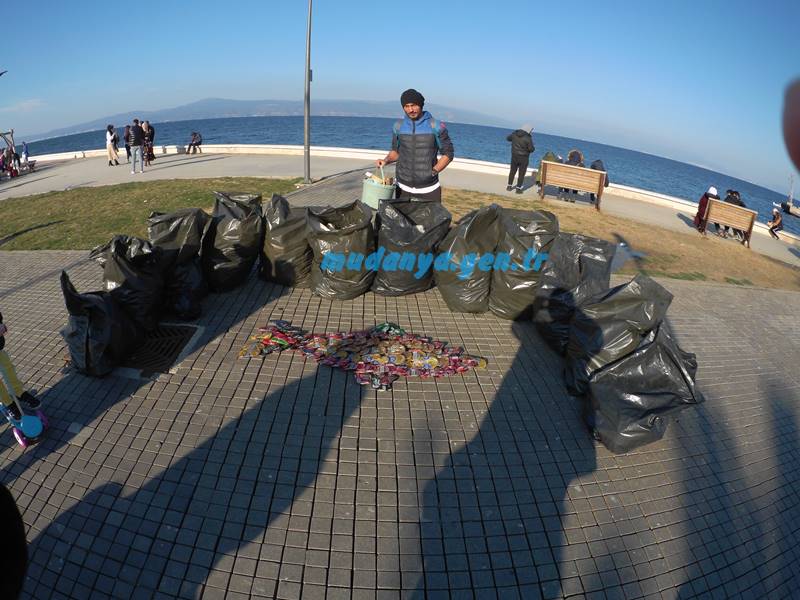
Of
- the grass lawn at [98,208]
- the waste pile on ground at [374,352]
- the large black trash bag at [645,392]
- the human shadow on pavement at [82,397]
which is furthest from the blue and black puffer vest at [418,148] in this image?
the grass lawn at [98,208]

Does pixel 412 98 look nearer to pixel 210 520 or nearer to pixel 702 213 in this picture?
pixel 210 520

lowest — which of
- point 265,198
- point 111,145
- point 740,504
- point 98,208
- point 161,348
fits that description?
point 740,504

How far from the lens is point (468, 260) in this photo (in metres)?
4.89

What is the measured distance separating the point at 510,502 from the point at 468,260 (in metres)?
2.74

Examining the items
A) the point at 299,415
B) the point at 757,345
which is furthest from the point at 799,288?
the point at 299,415

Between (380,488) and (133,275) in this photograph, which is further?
(133,275)

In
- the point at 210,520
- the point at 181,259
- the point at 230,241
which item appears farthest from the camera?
the point at 230,241

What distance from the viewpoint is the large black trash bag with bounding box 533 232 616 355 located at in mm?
4535

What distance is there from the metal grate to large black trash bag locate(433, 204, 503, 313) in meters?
2.83

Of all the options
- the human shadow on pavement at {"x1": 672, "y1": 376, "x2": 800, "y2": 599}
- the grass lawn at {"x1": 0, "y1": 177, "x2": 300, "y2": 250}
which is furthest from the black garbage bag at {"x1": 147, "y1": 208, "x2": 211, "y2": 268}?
the human shadow on pavement at {"x1": 672, "y1": 376, "x2": 800, "y2": 599}

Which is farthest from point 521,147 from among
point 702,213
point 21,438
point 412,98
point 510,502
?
point 21,438

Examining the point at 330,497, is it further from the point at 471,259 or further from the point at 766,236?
the point at 766,236

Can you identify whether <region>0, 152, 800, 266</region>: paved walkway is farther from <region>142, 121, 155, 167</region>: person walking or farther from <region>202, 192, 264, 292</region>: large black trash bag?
<region>202, 192, 264, 292</region>: large black trash bag

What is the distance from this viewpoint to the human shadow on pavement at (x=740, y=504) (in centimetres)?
252
